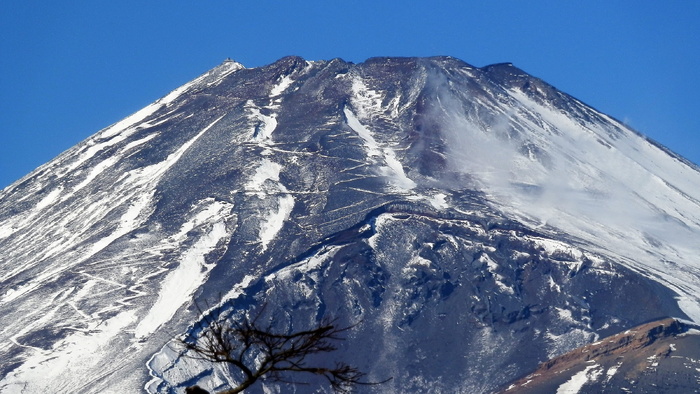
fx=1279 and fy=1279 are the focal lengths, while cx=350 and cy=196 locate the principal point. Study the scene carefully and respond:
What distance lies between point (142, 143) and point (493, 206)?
32.4 metres

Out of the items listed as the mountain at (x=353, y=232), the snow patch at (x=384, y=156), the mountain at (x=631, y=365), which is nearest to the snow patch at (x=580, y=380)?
the mountain at (x=631, y=365)

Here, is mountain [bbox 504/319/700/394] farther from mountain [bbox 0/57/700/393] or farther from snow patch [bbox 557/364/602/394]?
mountain [bbox 0/57/700/393]

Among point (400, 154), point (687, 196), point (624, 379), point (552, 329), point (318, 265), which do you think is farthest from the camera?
point (687, 196)

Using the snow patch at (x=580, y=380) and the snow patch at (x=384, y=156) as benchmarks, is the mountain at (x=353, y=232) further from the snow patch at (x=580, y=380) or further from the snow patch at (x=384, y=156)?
the snow patch at (x=580, y=380)

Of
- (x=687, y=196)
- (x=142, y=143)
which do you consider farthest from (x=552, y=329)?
(x=142, y=143)

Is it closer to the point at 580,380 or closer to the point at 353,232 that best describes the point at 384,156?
the point at 353,232

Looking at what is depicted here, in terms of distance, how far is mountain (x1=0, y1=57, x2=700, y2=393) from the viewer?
240 ft

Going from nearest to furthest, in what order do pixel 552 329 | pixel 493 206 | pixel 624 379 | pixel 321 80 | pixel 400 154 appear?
1. pixel 624 379
2. pixel 552 329
3. pixel 493 206
4. pixel 400 154
5. pixel 321 80

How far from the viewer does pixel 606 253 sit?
83812 mm

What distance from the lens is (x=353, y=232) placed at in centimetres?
8375

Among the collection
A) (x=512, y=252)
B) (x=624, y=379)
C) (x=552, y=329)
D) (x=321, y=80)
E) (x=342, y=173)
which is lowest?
(x=624, y=379)

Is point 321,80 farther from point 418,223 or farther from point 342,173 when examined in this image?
point 418,223

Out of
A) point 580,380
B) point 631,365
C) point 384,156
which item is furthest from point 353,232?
point 631,365

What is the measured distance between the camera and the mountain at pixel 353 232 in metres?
73.2
